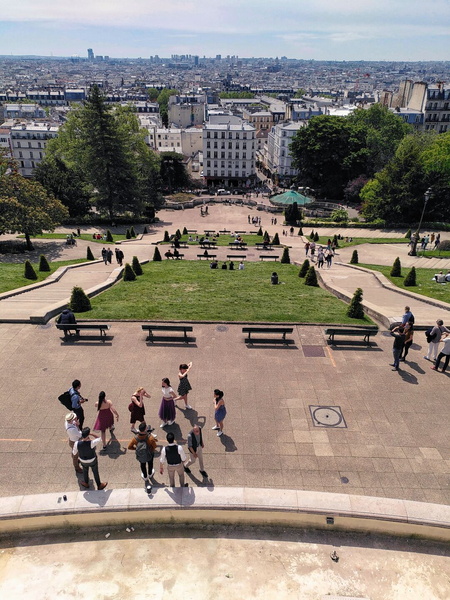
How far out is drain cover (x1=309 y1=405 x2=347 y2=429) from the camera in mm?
12406

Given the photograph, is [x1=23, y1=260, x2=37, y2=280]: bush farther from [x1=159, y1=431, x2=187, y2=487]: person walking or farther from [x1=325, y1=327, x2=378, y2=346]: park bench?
[x1=159, y1=431, x2=187, y2=487]: person walking

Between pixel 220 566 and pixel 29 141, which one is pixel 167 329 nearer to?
pixel 220 566

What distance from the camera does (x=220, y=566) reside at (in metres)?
8.45

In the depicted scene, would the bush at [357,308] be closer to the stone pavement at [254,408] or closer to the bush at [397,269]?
the stone pavement at [254,408]

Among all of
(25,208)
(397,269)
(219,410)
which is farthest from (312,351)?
(25,208)

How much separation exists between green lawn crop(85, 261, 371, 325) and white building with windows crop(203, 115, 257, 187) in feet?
242

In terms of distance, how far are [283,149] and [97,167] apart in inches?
2168

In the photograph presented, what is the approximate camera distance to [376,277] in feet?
91.2

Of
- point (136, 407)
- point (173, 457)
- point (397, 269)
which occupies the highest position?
point (173, 457)

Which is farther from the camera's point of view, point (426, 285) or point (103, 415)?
point (426, 285)

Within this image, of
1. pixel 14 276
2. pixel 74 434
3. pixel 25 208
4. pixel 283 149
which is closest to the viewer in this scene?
pixel 74 434

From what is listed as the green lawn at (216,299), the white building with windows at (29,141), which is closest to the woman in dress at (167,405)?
the green lawn at (216,299)

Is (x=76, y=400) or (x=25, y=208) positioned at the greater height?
(x=76, y=400)

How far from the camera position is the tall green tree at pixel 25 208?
3616 centimetres
